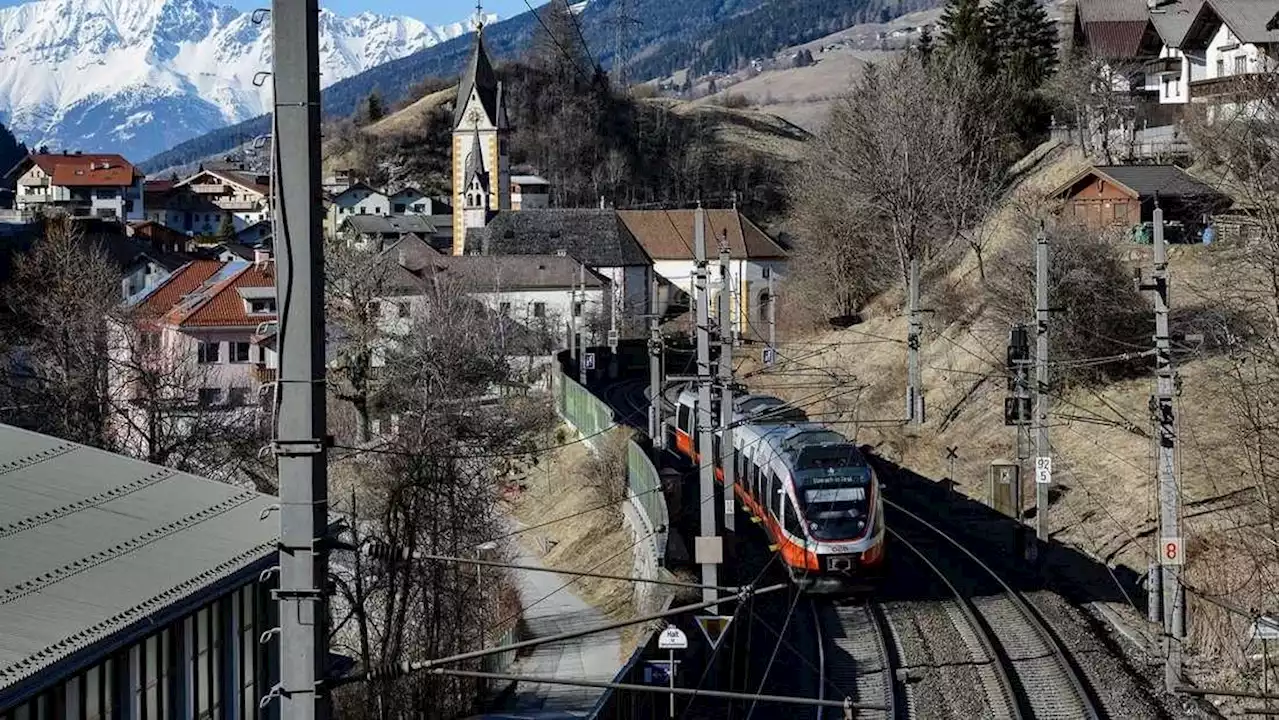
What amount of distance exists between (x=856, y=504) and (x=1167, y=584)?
4735 mm

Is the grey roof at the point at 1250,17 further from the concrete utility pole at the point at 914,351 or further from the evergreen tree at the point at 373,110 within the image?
the evergreen tree at the point at 373,110

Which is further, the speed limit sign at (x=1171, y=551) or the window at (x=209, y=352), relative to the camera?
the window at (x=209, y=352)

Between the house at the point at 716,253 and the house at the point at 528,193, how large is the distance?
20.5 metres

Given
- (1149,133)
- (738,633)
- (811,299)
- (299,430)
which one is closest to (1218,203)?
(1149,133)

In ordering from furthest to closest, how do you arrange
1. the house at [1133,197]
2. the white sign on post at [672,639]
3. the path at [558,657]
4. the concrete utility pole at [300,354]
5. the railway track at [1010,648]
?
the house at [1133,197] → the path at [558,657] → the railway track at [1010,648] → the white sign on post at [672,639] → the concrete utility pole at [300,354]

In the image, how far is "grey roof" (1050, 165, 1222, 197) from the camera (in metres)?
40.4

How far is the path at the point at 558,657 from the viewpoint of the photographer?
21.1 m

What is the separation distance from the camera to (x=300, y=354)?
6.05 m

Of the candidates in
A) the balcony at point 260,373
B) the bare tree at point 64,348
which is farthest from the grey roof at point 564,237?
the bare tree at point 64,348

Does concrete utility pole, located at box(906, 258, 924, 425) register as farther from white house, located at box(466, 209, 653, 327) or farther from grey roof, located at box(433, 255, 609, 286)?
white house, located at box(466, 209, 653, 327)

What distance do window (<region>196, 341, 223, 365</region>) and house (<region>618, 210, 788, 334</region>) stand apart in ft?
89.1

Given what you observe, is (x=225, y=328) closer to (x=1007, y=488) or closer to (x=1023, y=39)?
(x=1007, y=488)

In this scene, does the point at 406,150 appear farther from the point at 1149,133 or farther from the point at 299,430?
the point at 299,430

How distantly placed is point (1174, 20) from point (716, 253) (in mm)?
26142
